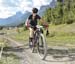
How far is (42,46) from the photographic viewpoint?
10.7 meters

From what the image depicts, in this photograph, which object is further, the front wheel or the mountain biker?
the mountain biker

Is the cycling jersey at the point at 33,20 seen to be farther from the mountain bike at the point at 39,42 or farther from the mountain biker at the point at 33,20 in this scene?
the mountain bike at the point at 39,42

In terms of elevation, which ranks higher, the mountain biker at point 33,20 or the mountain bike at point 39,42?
the mountain biker at point 33,20

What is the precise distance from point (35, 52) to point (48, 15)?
86152mm

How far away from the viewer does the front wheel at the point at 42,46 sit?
404 inches

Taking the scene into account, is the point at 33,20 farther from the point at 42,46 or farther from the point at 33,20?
the point at 42,46

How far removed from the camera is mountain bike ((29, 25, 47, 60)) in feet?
33.8

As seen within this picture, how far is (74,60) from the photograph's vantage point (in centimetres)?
992

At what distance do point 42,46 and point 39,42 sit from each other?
0.36m

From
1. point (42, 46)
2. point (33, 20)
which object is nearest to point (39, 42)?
point (42, 46)

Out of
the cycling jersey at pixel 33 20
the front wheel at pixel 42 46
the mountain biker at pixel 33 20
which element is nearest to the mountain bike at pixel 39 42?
the front wheel at pixel 42 46

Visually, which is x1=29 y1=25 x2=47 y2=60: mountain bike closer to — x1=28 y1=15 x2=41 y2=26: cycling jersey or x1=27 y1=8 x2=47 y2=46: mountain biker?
x1=27 y1=8 x2=47 y2=46: mountain biker

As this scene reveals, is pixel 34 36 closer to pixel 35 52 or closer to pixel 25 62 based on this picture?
pixel 35 52

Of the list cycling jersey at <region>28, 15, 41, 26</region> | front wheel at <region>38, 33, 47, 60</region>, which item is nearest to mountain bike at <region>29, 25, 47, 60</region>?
front wheel at <region>38, 33, 47, 60</region>
